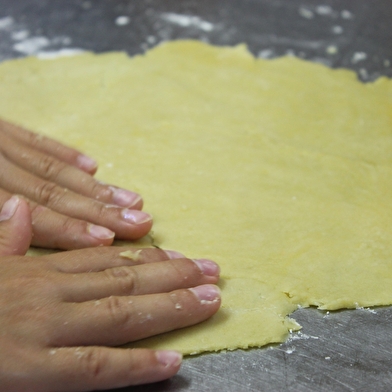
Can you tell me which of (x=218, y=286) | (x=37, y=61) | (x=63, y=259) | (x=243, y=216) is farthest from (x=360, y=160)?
(x=37, y=61)

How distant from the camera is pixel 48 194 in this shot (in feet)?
4.42

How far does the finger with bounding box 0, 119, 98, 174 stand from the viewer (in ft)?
4.94

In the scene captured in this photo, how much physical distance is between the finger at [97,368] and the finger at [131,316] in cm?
4

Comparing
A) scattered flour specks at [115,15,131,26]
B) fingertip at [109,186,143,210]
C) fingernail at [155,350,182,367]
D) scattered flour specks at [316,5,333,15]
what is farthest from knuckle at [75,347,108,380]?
scattered flour specks at [316,5,333,15]

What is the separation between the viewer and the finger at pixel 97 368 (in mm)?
908

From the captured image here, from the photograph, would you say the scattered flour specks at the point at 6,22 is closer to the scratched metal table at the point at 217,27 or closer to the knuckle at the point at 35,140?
the scratched metal table at the point at 217,27

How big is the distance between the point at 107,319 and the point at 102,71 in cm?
137

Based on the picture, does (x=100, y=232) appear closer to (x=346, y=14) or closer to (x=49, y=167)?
(x=49, y=167)

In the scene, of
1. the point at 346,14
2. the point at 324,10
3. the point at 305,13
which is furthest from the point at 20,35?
the point at 346,14

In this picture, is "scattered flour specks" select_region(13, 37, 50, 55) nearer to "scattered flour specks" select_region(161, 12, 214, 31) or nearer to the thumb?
"scattered flour specks" select_region(161, 12, 214, 31)

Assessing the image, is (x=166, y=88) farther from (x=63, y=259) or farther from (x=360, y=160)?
(x=63, y=259)

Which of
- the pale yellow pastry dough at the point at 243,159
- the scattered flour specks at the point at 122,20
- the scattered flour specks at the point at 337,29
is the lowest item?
the pale yellow pastry dough at the point at 243,159

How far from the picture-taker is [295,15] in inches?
99.3

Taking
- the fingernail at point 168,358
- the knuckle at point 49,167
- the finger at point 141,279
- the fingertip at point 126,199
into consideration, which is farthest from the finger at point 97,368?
the knuckle at point 49,167
